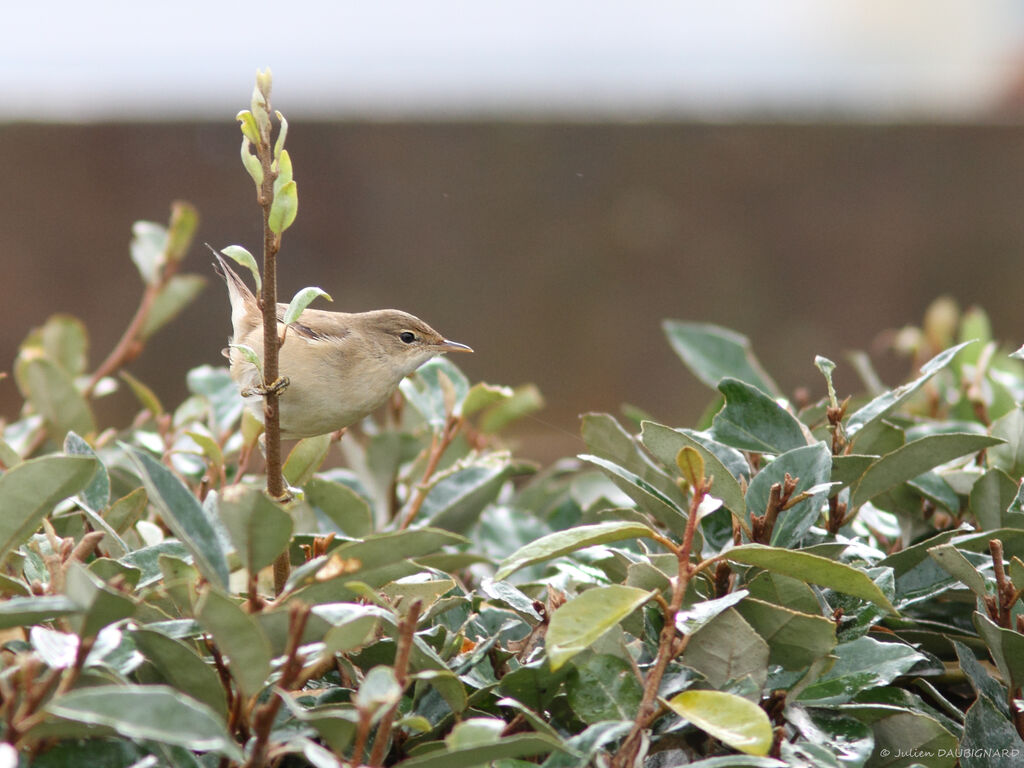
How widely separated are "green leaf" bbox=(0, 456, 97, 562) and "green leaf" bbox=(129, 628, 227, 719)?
140mm

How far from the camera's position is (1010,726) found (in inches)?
39.0

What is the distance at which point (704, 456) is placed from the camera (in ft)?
3.36

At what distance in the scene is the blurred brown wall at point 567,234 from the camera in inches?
143

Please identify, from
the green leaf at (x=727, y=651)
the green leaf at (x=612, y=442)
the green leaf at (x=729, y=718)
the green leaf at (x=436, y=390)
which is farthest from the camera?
the green leaf at (x=436, y=390)

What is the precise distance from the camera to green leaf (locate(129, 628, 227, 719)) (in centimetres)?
82

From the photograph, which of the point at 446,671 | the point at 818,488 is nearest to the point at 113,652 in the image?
the point at 446,671

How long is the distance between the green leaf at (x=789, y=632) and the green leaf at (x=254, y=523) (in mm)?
400

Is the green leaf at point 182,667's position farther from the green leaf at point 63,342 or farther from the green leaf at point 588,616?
the green leaf at point 63,342

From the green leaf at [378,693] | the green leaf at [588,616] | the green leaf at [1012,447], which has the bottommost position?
the green leaf at [378,693]

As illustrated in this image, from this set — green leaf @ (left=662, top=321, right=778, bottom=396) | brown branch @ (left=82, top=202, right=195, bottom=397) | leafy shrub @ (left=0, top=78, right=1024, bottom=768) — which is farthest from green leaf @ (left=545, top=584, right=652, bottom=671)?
brown branch @ (left=82, top=202, right=195, bottom=397)

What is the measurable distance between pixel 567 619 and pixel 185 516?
30 cm

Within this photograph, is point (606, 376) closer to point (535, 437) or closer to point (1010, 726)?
point (535, 437)

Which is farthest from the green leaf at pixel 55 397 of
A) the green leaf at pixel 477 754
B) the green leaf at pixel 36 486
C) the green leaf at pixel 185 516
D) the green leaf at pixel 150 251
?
the green leaf at pixel 477 754

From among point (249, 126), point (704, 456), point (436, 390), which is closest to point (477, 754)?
point (704, 456)
